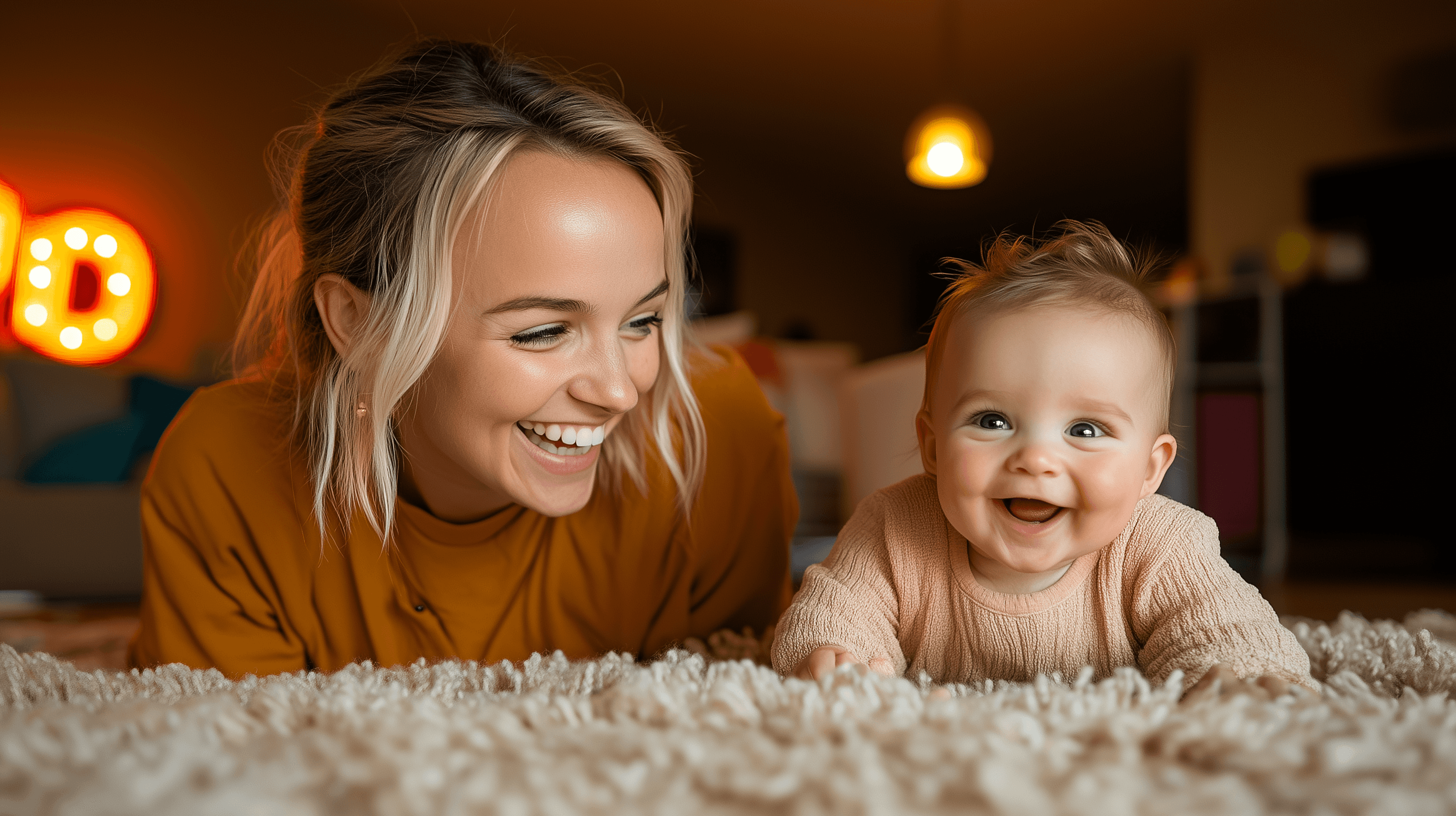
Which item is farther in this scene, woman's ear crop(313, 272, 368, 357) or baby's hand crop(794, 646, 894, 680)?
woman's ear crop(313, 272, 368, 357)

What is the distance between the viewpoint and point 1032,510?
2.31 ft

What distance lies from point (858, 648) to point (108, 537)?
2101mm

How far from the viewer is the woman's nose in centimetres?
83

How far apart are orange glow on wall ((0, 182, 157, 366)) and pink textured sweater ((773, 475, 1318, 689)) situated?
3.87 metres

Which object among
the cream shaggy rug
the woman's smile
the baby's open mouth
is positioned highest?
the woman's smile

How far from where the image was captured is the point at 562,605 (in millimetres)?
989

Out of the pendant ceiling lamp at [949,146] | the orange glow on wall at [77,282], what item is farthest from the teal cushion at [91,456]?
the pendant ceiling lamp at [949,146]

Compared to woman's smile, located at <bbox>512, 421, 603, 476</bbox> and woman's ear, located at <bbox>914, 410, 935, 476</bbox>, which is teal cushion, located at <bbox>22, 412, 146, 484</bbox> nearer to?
woman's smile, located at <bbox>512, 421, 603, 476</bbox>

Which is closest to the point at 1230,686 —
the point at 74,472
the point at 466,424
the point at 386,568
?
the point at 466,424

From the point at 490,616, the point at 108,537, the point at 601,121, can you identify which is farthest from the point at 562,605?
the point at 108,537

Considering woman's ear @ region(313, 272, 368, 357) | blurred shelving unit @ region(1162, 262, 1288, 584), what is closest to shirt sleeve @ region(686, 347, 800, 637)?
woman's ear @ region(313, 272, 368, 357)

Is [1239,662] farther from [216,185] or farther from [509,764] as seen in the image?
[216,185]

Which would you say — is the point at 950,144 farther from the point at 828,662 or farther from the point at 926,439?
the point at 828,662

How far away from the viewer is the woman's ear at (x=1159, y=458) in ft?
2.42
